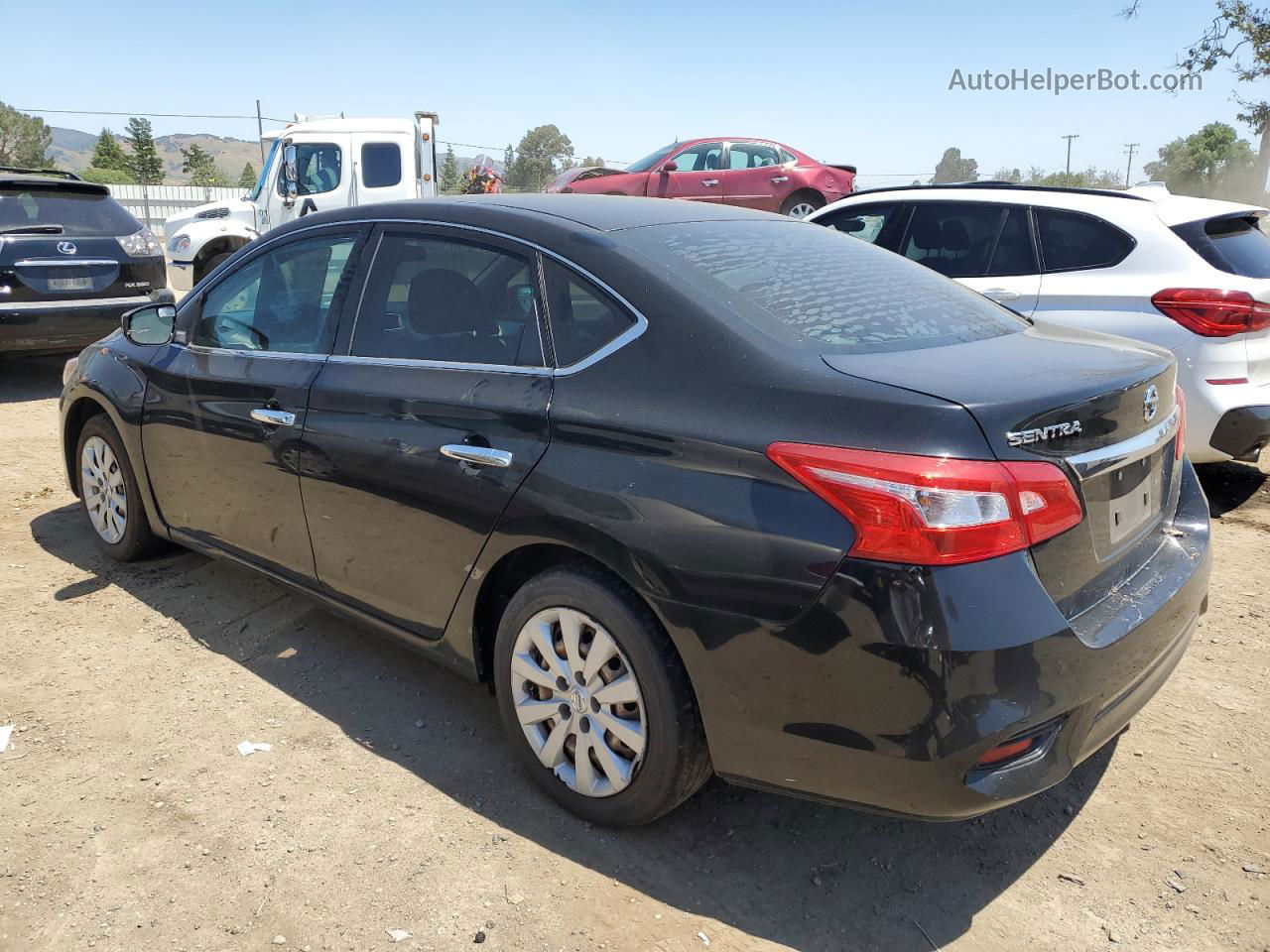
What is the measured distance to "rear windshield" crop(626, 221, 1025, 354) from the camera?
2508 mm

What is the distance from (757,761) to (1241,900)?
4.24 ft

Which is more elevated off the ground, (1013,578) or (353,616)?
(1013,578)

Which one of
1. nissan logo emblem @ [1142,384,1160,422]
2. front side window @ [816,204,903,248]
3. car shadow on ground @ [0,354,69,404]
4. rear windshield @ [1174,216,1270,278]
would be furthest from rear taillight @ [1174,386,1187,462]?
car shadow on ground @ [0,354,69,404]

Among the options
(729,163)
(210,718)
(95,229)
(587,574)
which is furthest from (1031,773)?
(729,163)

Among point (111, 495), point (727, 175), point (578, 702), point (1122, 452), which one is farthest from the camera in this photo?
point (727, 175)

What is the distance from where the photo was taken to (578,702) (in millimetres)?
2604

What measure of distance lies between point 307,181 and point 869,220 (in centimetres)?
831

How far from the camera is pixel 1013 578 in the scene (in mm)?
2059

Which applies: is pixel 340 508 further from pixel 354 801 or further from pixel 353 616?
pixel 354 801

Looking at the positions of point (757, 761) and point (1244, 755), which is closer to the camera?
point (757, 761)

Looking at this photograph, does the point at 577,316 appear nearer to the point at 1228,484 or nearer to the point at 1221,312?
the point at 1221,312

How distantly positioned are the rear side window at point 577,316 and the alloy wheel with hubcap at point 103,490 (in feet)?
8.64

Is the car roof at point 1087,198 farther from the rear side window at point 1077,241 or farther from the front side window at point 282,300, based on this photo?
the front side window at point 282,300

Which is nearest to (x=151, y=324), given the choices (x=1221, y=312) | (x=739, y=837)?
(x=739, y=837)
